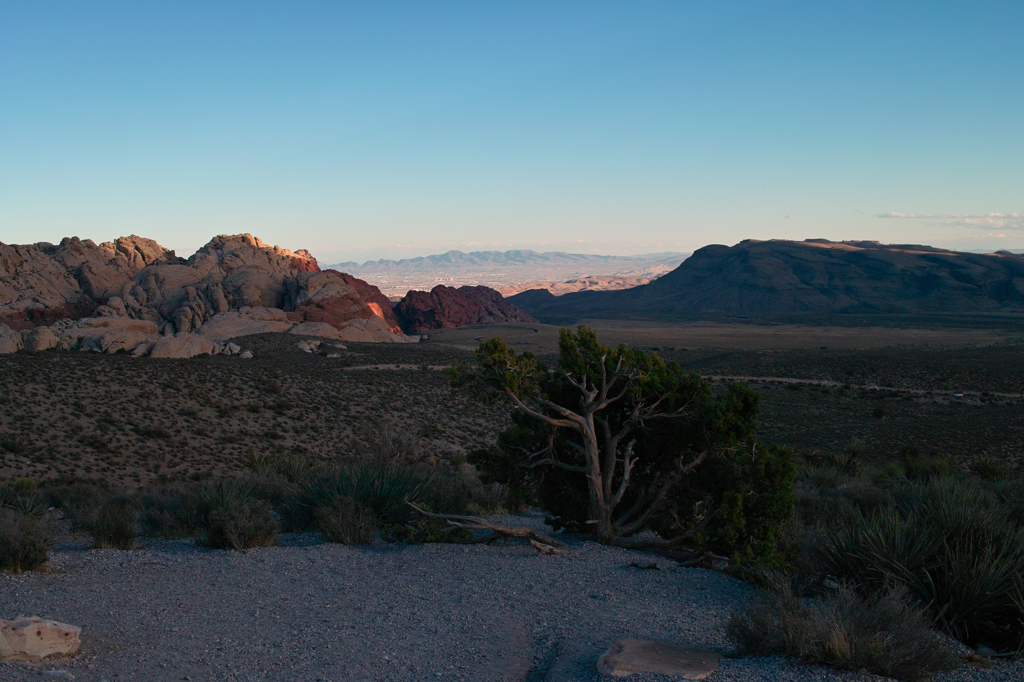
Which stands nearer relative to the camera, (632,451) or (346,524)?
(346,524)

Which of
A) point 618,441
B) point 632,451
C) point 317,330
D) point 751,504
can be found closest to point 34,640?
→ point 618,441

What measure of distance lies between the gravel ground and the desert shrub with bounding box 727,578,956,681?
157 millimetres

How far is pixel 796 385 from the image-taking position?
142 ft

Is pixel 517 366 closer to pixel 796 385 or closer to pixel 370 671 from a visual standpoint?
pixel 370 671

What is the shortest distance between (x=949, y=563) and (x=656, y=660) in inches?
143

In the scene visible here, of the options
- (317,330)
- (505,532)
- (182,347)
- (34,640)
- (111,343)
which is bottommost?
(505,532)

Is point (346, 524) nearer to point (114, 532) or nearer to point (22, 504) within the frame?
point (114, 532)

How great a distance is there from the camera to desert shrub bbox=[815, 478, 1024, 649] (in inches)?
259

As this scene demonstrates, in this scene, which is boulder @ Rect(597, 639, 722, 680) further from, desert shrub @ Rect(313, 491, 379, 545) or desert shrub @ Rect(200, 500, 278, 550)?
desert shrub @ Rect(200, 500, 278, 550)

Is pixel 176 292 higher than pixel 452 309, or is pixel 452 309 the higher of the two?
pixel 176 292

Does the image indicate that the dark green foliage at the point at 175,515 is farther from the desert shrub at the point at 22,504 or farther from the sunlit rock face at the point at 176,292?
the sunlit rock face at the point at 176,292

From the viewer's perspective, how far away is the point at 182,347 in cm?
4312

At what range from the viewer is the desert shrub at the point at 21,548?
8391mm

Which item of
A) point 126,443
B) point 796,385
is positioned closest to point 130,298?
point 126,443
